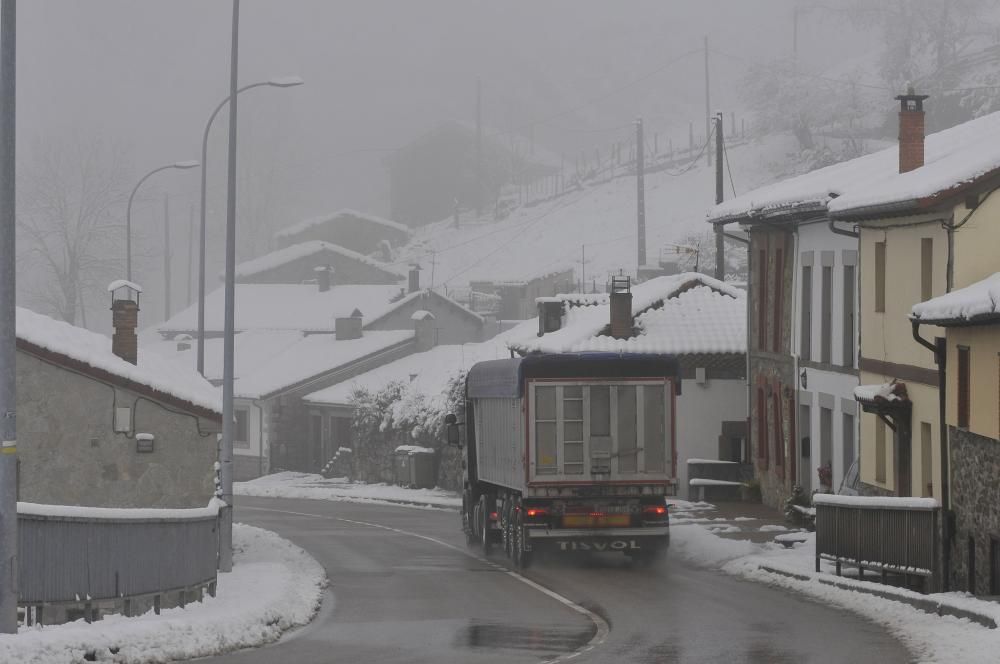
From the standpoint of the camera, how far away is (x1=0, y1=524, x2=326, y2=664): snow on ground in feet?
50.4

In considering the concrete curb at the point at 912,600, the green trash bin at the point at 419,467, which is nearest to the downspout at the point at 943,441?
the concrete curb at the point at 912,600

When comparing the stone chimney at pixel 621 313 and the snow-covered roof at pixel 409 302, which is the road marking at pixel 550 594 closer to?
the stone chimney at pixel 621 313

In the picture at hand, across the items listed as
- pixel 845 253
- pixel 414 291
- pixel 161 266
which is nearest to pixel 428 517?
pixel 845 253

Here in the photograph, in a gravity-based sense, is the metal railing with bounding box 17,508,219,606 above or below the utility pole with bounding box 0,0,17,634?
below

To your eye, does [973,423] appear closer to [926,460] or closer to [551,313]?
[926,460]

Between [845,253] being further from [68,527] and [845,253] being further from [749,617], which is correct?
[68,527]

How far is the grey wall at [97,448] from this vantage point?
26.7 m

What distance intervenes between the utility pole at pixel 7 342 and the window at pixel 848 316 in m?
21.2

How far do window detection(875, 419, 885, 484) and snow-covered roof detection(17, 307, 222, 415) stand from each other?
1140cm

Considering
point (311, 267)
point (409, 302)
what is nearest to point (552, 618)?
point (409, 302)

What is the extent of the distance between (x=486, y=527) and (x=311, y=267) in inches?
2980

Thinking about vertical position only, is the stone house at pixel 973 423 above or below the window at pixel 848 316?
below

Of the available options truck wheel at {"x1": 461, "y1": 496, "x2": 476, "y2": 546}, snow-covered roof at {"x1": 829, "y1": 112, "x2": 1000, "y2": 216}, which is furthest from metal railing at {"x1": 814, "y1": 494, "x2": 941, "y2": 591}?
truck wheel at {"x1": 461, "y1": 496, "x2": 476, "y2": 546}

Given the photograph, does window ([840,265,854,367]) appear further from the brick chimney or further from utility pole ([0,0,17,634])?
utility pole ([0,0,17,634])
